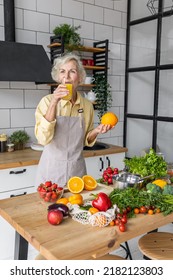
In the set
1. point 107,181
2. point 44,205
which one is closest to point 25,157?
point 107,181

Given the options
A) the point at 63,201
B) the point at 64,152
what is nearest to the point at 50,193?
→ the point at 63,201

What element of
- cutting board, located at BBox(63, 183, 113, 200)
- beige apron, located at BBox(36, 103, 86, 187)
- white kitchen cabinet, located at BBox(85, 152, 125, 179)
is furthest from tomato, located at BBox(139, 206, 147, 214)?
white kitchen cabinet, located at BBox(85, 152, 125, 179)

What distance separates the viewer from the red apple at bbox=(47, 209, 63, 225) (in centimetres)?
127

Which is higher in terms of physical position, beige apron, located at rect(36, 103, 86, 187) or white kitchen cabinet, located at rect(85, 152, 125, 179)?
beige apron, located at rect(36, 103, 86, 187)

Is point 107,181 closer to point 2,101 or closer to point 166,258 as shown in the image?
point 166,258

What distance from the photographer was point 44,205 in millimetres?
1513

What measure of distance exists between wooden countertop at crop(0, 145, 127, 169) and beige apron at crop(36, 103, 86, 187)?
293mm

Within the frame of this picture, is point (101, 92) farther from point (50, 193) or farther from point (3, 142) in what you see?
point (50, 193)

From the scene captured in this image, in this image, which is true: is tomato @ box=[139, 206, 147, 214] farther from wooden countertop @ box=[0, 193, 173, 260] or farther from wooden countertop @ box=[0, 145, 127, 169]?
wooden countertop @ box=[0, 145, 127, 169]

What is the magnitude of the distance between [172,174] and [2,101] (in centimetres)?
178

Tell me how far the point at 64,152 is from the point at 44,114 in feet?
1.28

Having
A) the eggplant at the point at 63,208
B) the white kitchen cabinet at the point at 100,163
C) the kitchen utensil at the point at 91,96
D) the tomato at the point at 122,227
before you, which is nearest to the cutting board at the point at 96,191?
the eggplant at the point at 63,208

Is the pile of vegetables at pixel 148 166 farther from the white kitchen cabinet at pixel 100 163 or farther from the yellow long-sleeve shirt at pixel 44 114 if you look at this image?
the white kitchen cabinet at pixel 100 163

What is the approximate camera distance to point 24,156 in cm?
269
